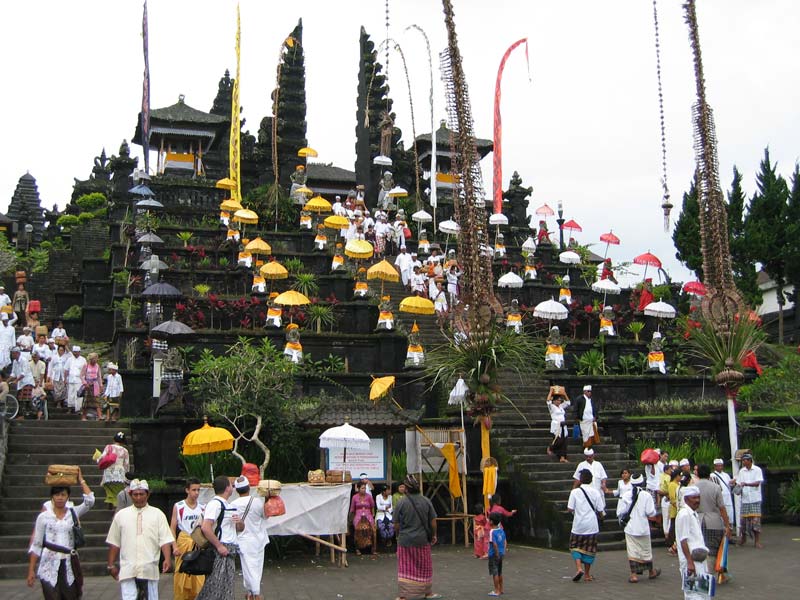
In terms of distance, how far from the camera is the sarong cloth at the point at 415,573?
1109 cm

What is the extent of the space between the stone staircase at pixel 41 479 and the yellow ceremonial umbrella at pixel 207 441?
193 cm

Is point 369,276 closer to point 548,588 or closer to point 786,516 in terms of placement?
point 786,516

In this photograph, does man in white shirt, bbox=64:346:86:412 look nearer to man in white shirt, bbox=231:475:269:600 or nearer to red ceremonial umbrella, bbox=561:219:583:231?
man in white shirt, bbox=231:475:269:600

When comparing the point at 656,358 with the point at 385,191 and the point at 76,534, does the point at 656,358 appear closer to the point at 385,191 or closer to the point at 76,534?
the point at 76,534

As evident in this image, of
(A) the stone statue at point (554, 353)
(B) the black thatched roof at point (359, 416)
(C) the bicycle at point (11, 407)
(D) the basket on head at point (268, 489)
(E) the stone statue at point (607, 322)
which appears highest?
(E) the stone statue at point (607, 322)

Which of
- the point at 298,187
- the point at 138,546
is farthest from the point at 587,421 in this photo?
the point at 298,187

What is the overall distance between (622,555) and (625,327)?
1450 cm

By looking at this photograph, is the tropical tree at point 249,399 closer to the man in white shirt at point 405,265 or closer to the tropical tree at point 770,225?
the man in white shirt at point 405,265

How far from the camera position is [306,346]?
23.9 meters

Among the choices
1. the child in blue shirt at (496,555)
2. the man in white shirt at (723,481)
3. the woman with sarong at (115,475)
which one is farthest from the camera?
the woman with sarong at (115,475)

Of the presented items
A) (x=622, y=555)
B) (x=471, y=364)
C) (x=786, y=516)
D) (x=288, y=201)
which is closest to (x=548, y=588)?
(x=622, y=555)

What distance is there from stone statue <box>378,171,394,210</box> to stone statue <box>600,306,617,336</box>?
47.4 ft

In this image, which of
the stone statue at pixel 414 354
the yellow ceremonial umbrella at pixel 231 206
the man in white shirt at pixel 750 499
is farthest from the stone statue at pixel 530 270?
the man in white shirt at pixel 750 499

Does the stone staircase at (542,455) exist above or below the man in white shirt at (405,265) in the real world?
below
